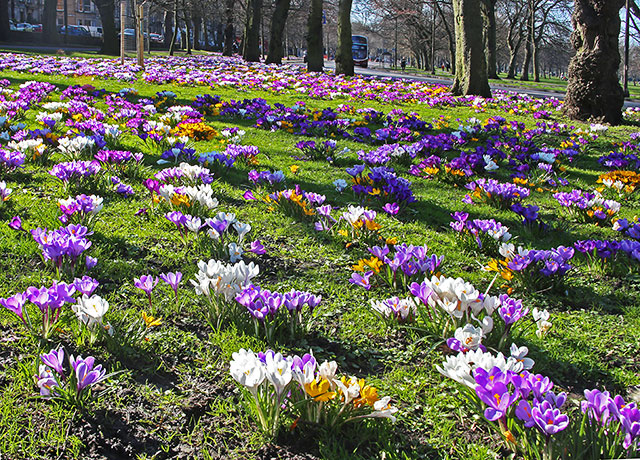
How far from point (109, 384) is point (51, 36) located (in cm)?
4708

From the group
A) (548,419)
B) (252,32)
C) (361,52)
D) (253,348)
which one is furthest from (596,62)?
(361,52)

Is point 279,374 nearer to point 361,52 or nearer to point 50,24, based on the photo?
point 50,24

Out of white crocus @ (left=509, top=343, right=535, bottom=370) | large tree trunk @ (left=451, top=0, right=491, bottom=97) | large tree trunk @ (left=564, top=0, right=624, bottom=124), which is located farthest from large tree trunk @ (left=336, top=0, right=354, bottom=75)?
white crocus @ (left=509, top=343, right=535, bottom=370)

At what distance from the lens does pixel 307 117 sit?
8930 millimetres

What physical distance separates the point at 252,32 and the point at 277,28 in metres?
2.46

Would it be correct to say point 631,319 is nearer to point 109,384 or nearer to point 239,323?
point 239,323

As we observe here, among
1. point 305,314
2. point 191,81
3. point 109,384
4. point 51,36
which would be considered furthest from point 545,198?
point 51,36

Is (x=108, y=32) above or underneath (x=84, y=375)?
above

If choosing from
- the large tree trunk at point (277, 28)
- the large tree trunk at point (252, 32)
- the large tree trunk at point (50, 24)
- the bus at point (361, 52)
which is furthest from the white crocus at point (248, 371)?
the bus at point (361, 52)

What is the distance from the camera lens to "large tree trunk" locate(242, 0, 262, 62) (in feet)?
84.9

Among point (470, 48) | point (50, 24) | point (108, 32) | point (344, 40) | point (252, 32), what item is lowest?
point (470, 48)

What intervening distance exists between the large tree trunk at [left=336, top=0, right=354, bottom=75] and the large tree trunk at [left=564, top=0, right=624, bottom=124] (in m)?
11.7

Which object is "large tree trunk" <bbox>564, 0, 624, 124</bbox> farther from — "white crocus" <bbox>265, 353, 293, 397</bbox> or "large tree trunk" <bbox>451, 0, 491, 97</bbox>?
"white crocus" <bbox>265, 353, 293, 397</bbox>

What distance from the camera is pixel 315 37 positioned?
22.2 metres
